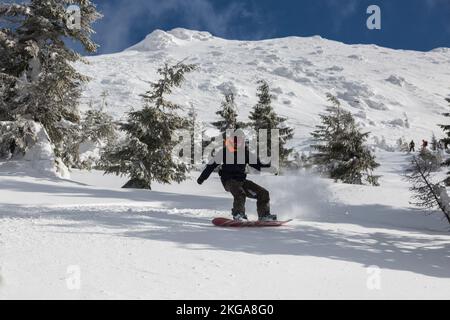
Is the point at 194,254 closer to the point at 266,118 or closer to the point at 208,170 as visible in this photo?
the point at 208,170

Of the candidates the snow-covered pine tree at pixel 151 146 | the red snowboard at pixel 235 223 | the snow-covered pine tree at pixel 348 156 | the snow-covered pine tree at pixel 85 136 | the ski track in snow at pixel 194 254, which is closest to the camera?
the ski track in snow at pixel 194 254

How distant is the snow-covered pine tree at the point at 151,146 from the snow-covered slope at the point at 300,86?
220ft

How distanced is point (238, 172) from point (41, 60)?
47.1ft

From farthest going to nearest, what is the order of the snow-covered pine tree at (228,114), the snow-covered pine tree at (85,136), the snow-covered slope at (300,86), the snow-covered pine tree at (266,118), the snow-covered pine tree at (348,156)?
the snow-covered slope at (300,86) < the snow-covered pine tree at (266,118) < the snow-covered pine tree at (228,114) < the snow-covered pine tree at (348,156) < the snow-covered pine tree at (85,136)

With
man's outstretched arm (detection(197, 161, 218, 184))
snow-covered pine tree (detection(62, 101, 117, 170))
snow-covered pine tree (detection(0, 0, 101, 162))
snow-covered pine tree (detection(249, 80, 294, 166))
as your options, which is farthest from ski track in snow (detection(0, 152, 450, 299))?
snow-covered pine tree (detection(249, 80, 294, 166))

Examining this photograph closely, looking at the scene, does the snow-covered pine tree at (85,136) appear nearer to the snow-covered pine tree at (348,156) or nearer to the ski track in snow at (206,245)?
the ski track in snow at (206,245)

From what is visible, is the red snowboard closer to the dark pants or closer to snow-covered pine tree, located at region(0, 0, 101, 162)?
the dark pants

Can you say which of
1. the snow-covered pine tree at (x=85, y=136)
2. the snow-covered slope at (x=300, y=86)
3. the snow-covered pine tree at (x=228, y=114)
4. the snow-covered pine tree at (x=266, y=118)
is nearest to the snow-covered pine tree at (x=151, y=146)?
the snow-covered pine tree at (x=85, y=136)

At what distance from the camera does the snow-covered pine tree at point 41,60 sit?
19.8m

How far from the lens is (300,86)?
158625mm

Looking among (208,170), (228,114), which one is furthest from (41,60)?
(228,114)

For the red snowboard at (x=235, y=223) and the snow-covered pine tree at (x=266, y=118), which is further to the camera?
the snow-covered pine tree at (x=266, y=118)

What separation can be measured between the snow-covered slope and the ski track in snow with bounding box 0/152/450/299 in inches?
3095
